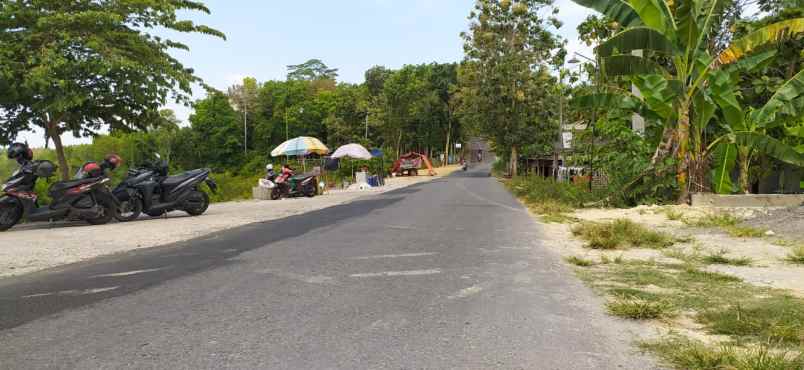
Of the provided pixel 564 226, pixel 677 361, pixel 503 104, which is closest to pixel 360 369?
pixel 677 361

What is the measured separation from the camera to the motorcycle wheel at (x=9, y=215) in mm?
11180

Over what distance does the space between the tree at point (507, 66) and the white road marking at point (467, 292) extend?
36.6 meters

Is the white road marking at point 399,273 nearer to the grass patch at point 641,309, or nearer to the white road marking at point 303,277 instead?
the white road marking at point 303,277

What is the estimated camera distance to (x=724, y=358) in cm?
336

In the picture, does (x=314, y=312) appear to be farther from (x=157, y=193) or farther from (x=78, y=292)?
(x=157, y=193)

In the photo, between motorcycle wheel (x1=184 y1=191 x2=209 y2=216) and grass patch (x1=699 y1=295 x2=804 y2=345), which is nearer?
grass patch (x1=699 y1=295 x2=804 y2=345)

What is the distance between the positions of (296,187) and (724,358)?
20864 mm

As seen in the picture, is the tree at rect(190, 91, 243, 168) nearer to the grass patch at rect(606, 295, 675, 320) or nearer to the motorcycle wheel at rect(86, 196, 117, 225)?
the motorcycle wheel at rect(86, 196, 117, 225)

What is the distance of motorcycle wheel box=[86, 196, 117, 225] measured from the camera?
1222cm

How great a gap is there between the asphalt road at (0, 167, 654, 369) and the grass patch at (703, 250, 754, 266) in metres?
1.91

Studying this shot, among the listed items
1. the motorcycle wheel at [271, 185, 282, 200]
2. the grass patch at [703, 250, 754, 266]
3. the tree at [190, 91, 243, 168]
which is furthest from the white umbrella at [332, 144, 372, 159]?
the tree at [190, 91, 243, 168]

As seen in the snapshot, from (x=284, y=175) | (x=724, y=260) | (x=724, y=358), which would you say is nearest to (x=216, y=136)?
A: (x=284, y=175)

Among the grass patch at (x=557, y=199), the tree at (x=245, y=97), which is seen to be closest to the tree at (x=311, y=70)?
the tree at (x=245, y=97)

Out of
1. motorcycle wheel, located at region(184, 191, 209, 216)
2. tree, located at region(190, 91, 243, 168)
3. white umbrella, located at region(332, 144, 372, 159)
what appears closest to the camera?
motorcycle wheel, located at region(184, 191, 209, 216)
